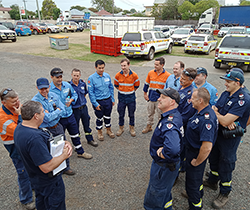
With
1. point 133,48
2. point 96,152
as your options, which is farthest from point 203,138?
point 133,48

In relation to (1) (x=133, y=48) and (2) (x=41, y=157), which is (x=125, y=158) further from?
(1) (x=133, y=48)

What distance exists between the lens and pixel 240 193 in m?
3.28

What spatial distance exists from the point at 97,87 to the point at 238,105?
3080 millimetres

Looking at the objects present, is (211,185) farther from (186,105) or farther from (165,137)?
(165,137)

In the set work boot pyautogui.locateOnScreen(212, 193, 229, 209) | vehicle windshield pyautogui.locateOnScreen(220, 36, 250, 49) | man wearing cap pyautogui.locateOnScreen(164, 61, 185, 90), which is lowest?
work boot pyautogui.locateOnScreen(212, 193, 229, 209)

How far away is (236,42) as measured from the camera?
10594 millimetres

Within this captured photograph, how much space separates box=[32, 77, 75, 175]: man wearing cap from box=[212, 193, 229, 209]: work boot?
290 centimetres

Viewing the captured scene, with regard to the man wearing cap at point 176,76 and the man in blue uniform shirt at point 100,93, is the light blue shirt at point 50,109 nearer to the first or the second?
the man in blue uniform shirt at point 100,93

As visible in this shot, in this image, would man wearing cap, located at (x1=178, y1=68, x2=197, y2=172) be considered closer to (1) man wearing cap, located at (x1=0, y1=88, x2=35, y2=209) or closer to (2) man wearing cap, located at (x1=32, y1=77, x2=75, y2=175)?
(2) man wearing cap, located at (x1=32, y1=77, x2=75, y2=175)

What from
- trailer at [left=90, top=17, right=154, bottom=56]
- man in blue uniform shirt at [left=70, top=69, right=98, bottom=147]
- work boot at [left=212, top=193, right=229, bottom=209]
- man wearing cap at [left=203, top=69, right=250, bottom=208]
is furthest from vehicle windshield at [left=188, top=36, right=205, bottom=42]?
work boot at [left=212, top=193, right=229, bottom=209]

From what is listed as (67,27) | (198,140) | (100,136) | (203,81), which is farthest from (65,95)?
(67,27)

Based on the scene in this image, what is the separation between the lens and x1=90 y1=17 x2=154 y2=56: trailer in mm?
14094

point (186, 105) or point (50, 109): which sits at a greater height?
point (186, 105)

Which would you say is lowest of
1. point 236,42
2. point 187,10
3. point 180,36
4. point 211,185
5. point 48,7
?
point 211,185
